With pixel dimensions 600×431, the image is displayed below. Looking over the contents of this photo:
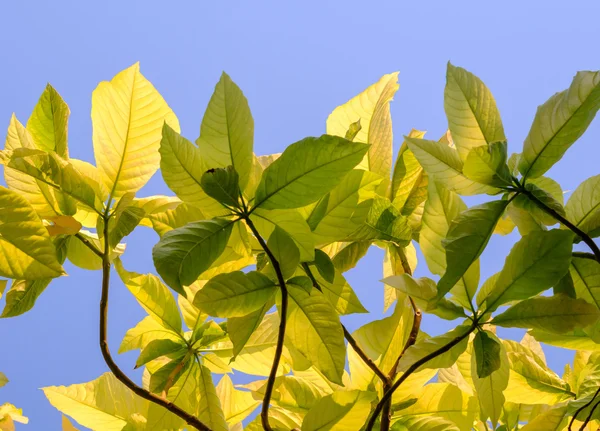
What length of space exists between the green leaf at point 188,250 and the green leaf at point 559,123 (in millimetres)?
177

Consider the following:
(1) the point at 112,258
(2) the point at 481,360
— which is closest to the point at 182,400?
(1) the point at 112,258

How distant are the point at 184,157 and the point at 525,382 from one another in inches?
14.0

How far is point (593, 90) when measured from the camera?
307mm

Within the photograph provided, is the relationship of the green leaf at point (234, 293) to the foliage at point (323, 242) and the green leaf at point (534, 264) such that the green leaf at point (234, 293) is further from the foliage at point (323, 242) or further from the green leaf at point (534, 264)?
Answer: the green leaf at point (534, 264)

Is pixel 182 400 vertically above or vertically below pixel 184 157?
below

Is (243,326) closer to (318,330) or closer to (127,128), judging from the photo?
(318,330)

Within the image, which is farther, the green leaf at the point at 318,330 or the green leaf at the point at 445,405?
the green leaf at the point at 445,405

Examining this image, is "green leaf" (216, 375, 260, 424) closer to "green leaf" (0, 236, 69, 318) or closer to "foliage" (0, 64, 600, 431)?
"foliage" (0, 64, 600, 431)

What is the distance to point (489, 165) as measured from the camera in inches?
12.4

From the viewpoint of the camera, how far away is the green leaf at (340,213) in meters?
0.36

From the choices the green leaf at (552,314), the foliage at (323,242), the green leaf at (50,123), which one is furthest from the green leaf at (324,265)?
the green leaf at (50,123)

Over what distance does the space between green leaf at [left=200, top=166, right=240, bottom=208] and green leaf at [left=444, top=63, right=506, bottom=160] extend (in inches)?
5.6

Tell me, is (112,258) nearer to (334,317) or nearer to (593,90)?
(334,317)

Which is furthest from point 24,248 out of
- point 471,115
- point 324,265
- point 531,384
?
point 531,384
